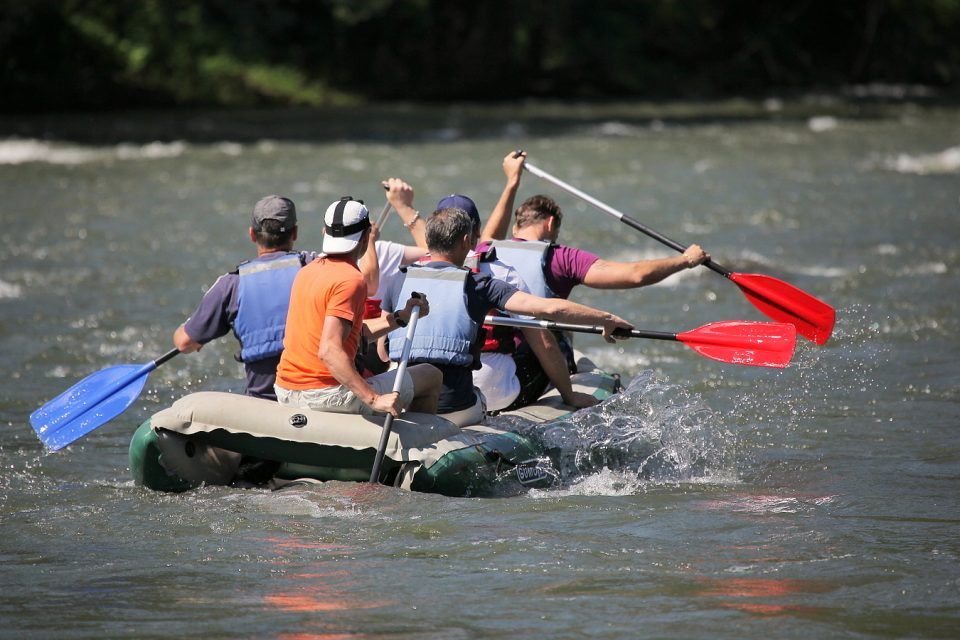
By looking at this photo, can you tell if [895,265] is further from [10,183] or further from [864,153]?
[10,183]

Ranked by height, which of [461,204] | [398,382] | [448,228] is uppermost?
[461,204]

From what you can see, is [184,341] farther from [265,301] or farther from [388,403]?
[388,403]

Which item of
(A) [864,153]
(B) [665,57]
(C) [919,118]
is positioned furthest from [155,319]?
(B) [665,57]

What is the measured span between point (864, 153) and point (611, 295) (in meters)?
10.1

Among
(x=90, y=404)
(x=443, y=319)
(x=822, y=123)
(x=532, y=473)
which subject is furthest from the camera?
(x=822, y=123)

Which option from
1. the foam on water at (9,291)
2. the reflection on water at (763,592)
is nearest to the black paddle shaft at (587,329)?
the reflection on water at (763,592)

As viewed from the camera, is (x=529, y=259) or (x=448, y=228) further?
(x=529, y=259)

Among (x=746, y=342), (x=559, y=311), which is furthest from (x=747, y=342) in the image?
(x=559, y=311)

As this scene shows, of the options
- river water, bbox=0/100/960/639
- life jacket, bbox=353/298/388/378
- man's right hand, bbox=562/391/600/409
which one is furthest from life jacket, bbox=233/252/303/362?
man's right hand, bbox=562/391/600/409

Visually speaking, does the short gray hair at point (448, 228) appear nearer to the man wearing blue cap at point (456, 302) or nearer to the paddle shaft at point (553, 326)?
the man wearing blue cap at point (456, 302)

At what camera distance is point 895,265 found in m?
12.6

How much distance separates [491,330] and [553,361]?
345 millimetres

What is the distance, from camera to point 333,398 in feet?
20.0

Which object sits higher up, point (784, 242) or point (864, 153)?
point (864, 153)
